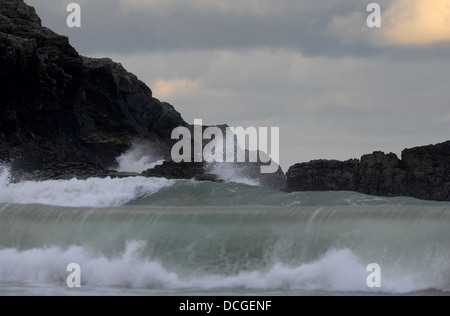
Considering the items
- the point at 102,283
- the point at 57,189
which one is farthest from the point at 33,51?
the point at 102,283

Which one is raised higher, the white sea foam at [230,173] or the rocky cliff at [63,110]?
the rocky cliff at [63,110]

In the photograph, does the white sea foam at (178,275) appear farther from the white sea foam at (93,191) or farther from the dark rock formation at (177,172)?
the dark rock formation at (177,172)

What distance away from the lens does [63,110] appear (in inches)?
2648

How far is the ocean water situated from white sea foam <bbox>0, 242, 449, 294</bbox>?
0.07ft

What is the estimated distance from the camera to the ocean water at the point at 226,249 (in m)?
19.5

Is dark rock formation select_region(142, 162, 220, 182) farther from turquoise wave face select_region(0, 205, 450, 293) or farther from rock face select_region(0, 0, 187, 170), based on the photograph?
turquoise wave face select_region(0, 205, 450, 293)

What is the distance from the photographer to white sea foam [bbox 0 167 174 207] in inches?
1421

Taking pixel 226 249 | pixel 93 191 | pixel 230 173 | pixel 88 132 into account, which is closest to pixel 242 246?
pixel 226 249

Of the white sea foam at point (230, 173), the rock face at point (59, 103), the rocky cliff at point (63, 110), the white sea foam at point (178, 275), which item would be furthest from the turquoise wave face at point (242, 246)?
the white sea foam at point (230, 173)

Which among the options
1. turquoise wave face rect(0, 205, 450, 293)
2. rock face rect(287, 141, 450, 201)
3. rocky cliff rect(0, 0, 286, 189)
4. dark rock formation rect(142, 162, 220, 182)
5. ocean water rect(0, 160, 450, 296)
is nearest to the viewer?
ocean water rect(0, 160, 450, 296)

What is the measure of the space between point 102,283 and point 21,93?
42035mm

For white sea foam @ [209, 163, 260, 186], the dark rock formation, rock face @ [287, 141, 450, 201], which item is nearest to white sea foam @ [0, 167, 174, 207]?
the dark rock formation

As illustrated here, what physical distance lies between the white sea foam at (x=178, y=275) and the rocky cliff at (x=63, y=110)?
23792 mm
